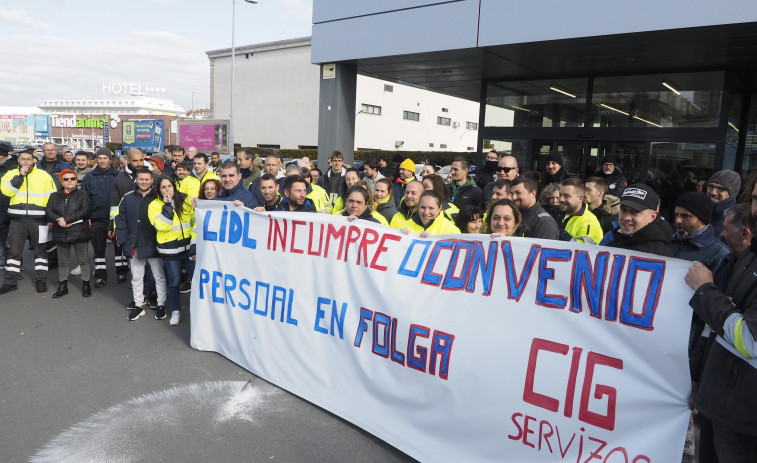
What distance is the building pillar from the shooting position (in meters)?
10.4

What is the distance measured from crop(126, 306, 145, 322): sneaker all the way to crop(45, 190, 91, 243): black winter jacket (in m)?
1.65

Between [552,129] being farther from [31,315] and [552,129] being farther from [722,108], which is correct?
[31,315]

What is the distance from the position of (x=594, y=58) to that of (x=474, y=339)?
23.1ft

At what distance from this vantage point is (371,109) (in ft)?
126

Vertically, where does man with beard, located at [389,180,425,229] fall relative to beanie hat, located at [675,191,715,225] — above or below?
below

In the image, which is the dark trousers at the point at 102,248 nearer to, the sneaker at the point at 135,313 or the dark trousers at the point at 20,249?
the dark trousers at the point at 20,249

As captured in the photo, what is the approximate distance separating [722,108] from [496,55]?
386cm

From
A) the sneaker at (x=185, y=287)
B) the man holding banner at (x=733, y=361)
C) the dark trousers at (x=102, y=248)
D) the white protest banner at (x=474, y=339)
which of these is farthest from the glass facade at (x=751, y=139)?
the dark trousers at (x=102, y=248)

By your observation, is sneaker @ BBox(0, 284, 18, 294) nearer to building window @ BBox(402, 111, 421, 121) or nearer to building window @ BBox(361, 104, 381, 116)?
building window @ BBox(361, 104, 381, 116)

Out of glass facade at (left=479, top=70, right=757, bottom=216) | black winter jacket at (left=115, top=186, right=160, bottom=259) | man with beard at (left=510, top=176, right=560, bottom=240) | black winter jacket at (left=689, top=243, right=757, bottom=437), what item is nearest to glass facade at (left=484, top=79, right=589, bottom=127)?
glass facade at (left=479, top=70, right=757, bottom=216)

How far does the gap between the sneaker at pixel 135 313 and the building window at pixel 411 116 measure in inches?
1460

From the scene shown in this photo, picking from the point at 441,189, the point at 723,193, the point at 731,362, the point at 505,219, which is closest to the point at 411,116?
the point at 441,189

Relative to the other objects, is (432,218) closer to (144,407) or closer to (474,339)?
(474,339)

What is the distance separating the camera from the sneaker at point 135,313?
5.96 metres
